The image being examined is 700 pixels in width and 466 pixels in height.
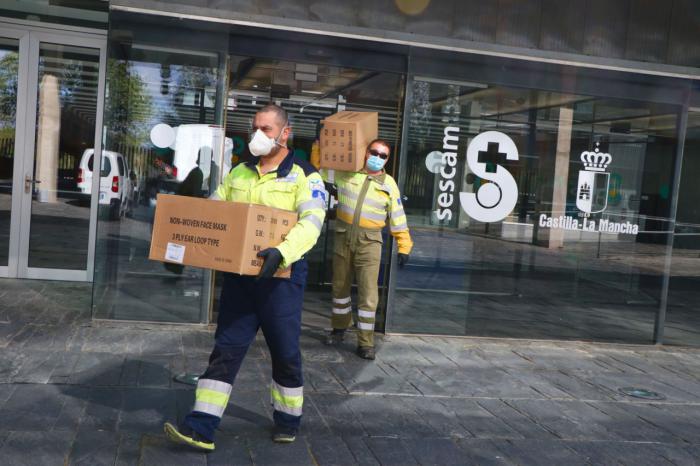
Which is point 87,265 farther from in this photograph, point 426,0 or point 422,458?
point 422,458

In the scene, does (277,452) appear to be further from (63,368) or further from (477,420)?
(63,368)

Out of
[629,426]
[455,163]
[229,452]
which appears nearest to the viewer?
[229,452]

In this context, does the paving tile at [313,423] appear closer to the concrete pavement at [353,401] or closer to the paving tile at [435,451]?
the concrete pavement at [353,401]

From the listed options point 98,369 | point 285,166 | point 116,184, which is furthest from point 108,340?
point 285,166

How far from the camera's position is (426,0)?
24.7 ft

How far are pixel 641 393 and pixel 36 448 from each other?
4.77 meters

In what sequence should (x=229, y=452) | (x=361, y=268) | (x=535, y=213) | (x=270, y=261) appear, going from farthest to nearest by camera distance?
(x=535, y=213) < (x=361, y=268) < (x=229, y=452) < (x=270, y=261)

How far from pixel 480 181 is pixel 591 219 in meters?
1.40

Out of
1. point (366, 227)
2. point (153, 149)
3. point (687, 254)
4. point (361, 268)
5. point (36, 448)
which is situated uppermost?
point (153, 149)

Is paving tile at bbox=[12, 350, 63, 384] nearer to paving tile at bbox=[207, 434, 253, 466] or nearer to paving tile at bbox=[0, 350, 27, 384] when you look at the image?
paving tile at bbox=[0, 350, 27, 384]

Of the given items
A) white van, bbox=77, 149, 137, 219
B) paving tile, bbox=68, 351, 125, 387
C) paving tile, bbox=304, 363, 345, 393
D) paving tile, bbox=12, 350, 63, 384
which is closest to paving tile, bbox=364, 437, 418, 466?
paving tile, bbox=304, 363, 345, 393

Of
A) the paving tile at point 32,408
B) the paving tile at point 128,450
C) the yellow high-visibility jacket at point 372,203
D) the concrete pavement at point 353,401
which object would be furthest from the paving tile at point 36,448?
the yellow high-visibility jacket at point 372,203

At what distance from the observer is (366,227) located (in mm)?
6902

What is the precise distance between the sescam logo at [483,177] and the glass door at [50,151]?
4.28m
